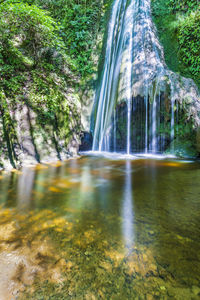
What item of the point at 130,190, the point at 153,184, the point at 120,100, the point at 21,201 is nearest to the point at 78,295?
the point at 21,201

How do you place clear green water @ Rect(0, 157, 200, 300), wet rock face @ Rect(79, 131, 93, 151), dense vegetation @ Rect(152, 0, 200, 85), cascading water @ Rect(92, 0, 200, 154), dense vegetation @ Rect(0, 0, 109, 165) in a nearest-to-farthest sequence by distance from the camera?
clear green water @ Rect(0, 157, 200, 300)
dense vegetation @ Rect(0, 0, 109, 165)
cascading water @ Rect(92, 0, 200, 154)
dense vegetation @ Rect(152, 0, 200, 85)
wet rock face @ Rect(79, 131, 93, 151)

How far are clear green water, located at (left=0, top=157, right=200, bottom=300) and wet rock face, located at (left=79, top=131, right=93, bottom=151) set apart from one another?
21.2 ft

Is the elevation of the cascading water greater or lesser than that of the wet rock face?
greater

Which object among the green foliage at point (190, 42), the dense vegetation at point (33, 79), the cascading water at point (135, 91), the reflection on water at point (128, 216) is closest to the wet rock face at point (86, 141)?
the cascading water at point (135, 91)

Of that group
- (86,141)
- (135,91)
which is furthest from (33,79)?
(135,91)

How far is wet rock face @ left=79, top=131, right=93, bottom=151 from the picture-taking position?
29.3ft

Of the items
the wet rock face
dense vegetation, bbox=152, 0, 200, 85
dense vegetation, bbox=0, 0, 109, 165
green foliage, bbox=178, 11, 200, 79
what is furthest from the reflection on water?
green foliage, bbox=178, 11, 200, 79

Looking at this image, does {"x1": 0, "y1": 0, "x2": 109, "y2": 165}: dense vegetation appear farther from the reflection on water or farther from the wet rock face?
the reflection on water

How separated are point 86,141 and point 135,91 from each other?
146 inches

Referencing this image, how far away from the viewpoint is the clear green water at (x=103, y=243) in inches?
35.3

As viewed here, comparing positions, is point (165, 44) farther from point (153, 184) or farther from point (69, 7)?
point (153, 184)

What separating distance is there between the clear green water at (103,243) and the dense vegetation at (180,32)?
9323 mm

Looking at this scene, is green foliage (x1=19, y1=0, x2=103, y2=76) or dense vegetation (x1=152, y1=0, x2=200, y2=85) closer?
dense vegetation (x1=152, y1=0, x2=200, y2=85)

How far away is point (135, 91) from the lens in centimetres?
751
